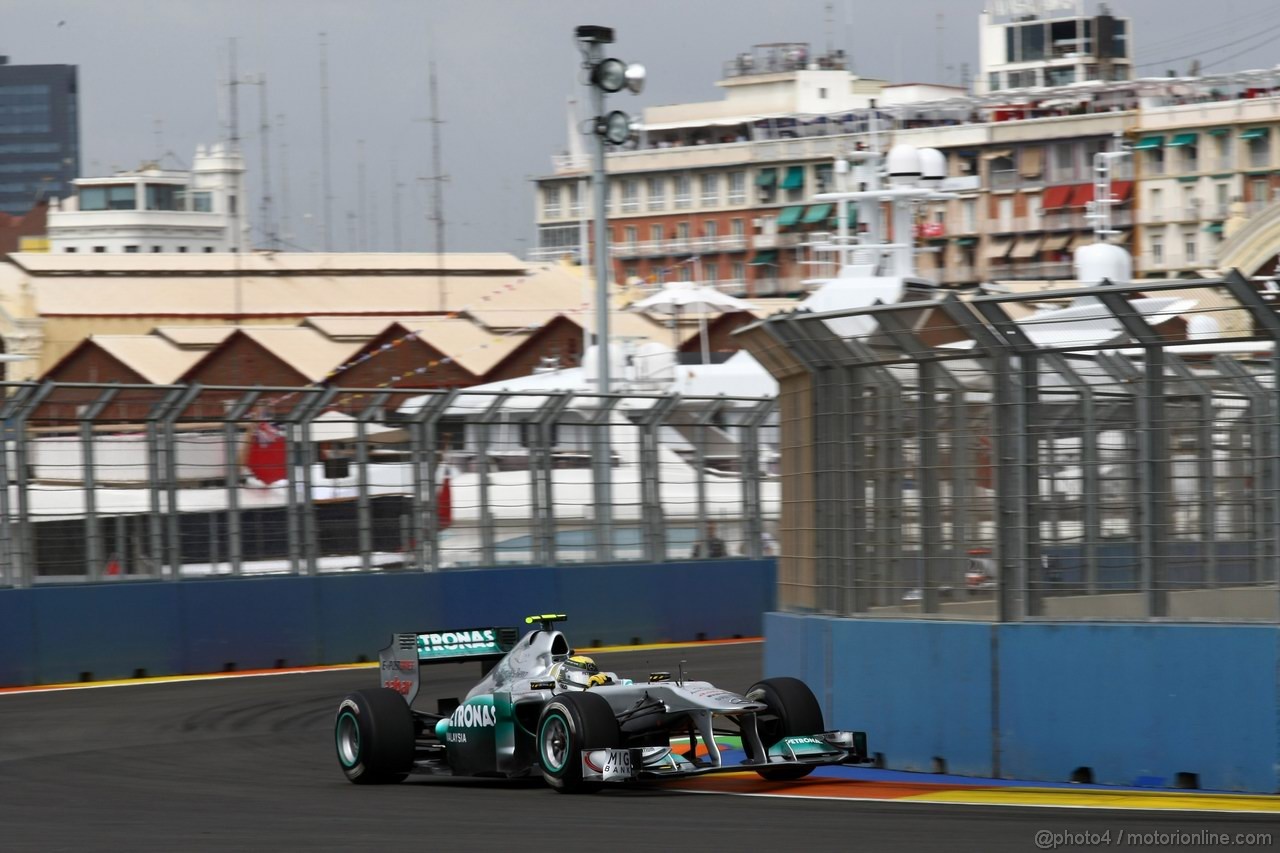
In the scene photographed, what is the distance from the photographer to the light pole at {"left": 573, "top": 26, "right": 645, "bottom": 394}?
22.1m

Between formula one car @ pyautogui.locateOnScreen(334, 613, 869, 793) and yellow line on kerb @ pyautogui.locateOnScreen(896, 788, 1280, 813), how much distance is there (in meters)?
0.73

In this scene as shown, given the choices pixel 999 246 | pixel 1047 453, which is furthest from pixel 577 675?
pixel 999 246

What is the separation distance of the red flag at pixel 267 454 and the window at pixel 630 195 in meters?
90.9

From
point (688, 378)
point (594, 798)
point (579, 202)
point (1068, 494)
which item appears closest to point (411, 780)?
point (594, 798)

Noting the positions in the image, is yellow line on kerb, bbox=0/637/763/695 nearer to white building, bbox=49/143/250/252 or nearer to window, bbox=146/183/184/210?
white building, bbox=49/143/250/252

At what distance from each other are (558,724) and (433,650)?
140 centimetres

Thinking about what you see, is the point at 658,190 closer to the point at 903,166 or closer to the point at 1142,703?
the point at 903,166

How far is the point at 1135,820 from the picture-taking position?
8.67m

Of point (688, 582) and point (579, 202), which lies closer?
point (688, 582)

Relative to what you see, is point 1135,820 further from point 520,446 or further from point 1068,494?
point 520,446

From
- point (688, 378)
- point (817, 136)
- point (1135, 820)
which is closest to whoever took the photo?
point (1135, 820)

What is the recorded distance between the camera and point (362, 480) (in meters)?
19.3

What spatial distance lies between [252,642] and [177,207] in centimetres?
14171

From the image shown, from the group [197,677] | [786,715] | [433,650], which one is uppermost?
[433,650]
